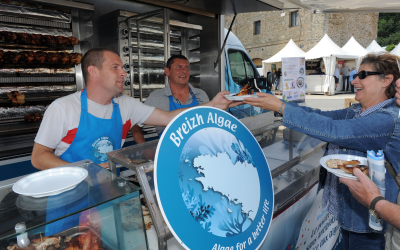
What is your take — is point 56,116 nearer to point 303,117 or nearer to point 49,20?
point 303,117

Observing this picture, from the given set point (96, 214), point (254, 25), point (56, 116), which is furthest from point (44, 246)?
point (254, 25)

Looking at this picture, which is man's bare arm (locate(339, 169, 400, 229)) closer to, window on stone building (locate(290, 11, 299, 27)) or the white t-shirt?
the white t-shirt

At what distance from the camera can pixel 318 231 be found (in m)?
2.56

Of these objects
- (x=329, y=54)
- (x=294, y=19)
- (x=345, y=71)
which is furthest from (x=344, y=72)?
(x=294, y=19)

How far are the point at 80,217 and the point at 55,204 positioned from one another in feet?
0.36

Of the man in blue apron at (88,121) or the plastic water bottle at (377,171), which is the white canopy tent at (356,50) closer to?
the plastic water bottle at (377,171)

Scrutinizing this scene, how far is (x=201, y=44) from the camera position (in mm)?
5148

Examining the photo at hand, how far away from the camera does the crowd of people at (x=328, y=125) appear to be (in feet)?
5.58

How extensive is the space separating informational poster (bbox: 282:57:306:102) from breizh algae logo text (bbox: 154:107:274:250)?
3.24 metres

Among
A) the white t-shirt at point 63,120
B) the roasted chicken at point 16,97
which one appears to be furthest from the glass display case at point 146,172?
the roasted chicken at point 16,97

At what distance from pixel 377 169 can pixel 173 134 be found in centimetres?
108

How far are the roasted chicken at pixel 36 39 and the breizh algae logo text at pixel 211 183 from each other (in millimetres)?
3359

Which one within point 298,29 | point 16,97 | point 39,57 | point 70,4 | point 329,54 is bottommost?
point 16,97

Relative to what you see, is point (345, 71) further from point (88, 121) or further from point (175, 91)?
point (88, 121)
